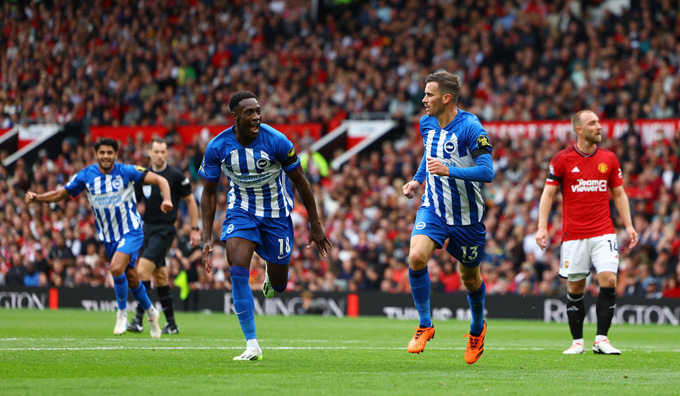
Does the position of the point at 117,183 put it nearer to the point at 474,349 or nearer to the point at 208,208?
the point at 208,208

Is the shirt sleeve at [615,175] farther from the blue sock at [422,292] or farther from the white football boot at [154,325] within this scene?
the white football boot at [154,325]

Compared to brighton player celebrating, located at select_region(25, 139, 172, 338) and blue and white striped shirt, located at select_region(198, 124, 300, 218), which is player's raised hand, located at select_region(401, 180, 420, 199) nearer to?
blue and white striped shirt, located at select_region(198, 124, 300, 218)

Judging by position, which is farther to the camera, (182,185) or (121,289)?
(182,185)

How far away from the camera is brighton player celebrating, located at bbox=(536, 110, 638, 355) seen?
34.5 ft

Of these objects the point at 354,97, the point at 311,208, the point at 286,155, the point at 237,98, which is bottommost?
the point at 311,208

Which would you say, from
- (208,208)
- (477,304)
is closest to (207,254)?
(208,208)

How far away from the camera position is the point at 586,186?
10617 millimetres

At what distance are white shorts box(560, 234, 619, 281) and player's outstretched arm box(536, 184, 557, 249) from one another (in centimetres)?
40

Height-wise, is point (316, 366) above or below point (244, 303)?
below

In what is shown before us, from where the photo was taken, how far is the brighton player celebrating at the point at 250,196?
8656 millimetres

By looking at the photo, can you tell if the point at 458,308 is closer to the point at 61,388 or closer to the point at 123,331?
the point at 123,331

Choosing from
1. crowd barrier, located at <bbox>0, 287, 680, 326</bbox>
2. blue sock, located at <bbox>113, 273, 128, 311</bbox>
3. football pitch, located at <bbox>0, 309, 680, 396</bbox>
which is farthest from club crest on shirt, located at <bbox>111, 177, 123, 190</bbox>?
crowd barrier, located at <bbox>0, 287, 680, 326</bbox>

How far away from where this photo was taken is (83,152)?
91.6 feet

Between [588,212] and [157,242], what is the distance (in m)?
6.28
